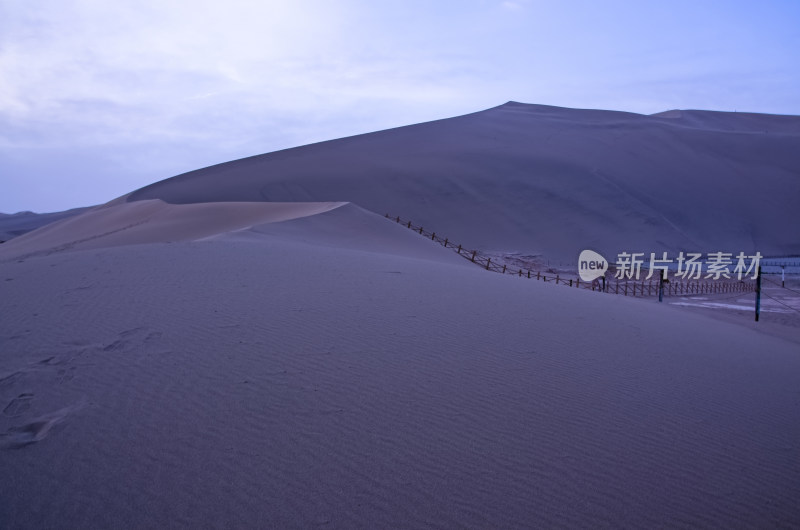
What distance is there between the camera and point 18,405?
4.48 metres

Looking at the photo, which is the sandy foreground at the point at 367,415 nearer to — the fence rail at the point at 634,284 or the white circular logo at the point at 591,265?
the fence rail at the point at 634,284

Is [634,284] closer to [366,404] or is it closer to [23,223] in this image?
[366,404]

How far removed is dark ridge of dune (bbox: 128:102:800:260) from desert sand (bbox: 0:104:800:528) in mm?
29448

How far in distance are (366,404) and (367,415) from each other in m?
0.19

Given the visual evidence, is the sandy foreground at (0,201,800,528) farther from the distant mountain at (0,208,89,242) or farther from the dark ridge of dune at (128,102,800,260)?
the distant mountain at (0,208,89,242)

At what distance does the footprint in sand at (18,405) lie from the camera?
4359 millimetres

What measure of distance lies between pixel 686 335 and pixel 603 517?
248 inches

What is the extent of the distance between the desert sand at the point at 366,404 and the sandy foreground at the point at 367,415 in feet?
0.07

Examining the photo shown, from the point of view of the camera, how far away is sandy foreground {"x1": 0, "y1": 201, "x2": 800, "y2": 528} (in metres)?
3.62

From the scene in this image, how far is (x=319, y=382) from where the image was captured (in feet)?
17.0

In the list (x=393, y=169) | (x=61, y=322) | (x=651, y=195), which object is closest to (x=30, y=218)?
(x=393, y=169)

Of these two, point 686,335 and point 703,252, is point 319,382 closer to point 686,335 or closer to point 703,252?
point 686,335

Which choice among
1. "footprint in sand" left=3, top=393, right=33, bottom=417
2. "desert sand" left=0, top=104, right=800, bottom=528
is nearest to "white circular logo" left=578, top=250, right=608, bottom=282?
"desert sand" left=0, top=104, right=800, bottom=528

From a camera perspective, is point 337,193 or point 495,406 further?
point 337,193
